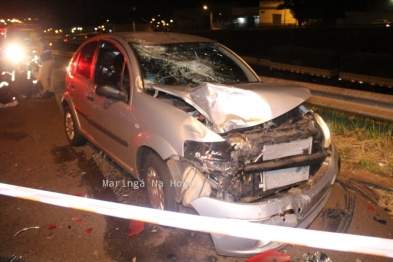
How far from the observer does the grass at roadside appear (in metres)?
4.79

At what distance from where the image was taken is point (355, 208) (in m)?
3.92

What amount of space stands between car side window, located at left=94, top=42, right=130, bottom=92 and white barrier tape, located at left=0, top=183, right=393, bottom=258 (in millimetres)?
1468

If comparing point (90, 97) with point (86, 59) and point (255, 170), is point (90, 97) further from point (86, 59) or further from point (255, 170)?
point (255, 170)

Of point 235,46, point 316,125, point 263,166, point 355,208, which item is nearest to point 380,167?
point 355,208

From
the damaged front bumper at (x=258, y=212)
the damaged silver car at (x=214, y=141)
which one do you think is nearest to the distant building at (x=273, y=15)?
the damaged silver car at (x=214, y=141)

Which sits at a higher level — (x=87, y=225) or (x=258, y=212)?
(x=258, y=212)

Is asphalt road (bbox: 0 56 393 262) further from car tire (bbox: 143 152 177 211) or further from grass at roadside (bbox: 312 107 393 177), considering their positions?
grass at roadside (bbox: 312 107 393 177)

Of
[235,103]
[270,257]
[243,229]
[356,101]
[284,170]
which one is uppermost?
[235,103]

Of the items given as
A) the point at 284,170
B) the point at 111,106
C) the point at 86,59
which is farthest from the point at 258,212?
the point at 86,59

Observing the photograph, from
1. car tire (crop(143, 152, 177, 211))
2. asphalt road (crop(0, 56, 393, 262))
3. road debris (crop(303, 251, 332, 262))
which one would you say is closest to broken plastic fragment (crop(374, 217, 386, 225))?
asphalt road (crop(0, 56, 393, 262))

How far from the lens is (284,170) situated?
319cm

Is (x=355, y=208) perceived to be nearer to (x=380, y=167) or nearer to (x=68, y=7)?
(x=380, y=167)

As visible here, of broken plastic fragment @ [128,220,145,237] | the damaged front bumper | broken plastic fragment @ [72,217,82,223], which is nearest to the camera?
the damaged front bumper

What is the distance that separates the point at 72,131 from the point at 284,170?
3774 mm
